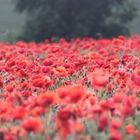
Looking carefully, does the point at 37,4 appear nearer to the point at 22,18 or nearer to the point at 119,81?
the point at 22,18

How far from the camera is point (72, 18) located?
703 inches

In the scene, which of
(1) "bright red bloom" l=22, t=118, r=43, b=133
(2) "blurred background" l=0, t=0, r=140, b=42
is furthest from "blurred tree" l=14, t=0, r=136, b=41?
(1) "bright red bloom" l=22, t=118, r=43, b=133

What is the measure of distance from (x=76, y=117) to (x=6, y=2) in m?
25.5

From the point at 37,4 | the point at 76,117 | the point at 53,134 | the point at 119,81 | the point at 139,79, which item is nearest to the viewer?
the point at 76,117

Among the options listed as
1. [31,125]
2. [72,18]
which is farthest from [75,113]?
[72,18]

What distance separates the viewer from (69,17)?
58.7 feet

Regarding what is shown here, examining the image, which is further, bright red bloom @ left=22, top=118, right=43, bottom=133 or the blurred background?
the blurred background

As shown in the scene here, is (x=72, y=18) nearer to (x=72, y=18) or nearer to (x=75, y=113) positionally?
(x=72, y=18)

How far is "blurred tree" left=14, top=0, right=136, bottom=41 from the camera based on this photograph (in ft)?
57.5

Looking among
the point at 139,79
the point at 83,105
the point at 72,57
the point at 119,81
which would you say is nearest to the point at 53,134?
the point at 83,105

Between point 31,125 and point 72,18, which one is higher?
point 72,18

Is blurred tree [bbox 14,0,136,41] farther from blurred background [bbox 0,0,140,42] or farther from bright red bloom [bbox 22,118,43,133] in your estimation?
bright red bloom [bbox 22,118,43,133]

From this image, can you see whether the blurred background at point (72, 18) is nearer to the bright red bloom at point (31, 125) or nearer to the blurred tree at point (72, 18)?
the blurred tree at point (72, 18)

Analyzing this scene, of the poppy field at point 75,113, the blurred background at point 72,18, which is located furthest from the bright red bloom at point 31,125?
the blurred background at point 72,18
